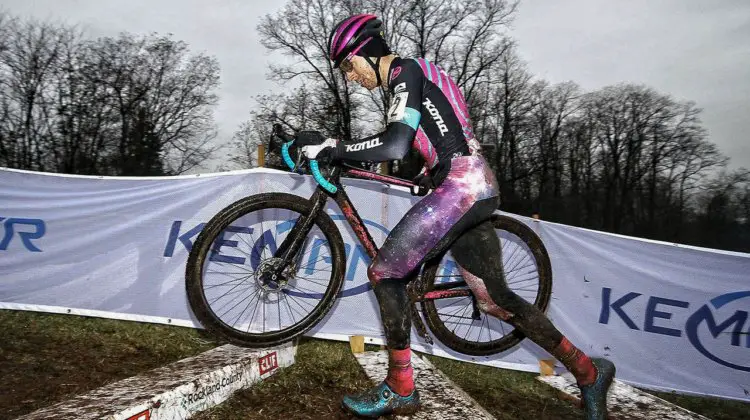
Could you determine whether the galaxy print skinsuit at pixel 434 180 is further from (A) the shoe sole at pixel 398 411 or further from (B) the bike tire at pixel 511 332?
(B) the bike tire at pixel 511 332

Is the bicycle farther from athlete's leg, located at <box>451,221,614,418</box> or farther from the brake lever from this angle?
athlete's leg, located at <box>451,221,614,418</box>

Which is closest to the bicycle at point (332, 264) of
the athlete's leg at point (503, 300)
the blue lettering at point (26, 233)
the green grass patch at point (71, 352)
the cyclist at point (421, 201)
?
the athlete's leg at point (503, 300)

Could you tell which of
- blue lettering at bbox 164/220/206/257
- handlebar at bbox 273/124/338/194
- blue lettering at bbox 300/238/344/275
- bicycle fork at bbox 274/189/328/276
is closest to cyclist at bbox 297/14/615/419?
handlebar at bbox 273/124/338/194

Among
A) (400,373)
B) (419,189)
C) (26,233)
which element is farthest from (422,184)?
(26,233)

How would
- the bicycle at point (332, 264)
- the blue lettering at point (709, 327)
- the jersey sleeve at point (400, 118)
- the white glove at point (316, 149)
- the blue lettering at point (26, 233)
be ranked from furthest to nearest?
the blue lettering at point (26, 233)
the blue lettering at point (709, 327)
the bicycle at point (332, 264)
the white glove at point (316, 149)
the jersey sleeve at point (400, 118)

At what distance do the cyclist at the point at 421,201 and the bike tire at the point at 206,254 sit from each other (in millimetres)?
473

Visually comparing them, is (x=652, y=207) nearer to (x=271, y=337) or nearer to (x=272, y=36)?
(x=272, y=36)

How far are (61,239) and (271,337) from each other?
3556mm

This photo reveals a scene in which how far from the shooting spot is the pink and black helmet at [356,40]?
111 inches

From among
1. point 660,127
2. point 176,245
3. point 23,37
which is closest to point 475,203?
point 176,245

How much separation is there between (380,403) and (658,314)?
3720 mm

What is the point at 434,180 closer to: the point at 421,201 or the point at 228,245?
the point at 421,201

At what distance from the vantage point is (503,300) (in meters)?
2.99

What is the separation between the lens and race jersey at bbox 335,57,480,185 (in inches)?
104
